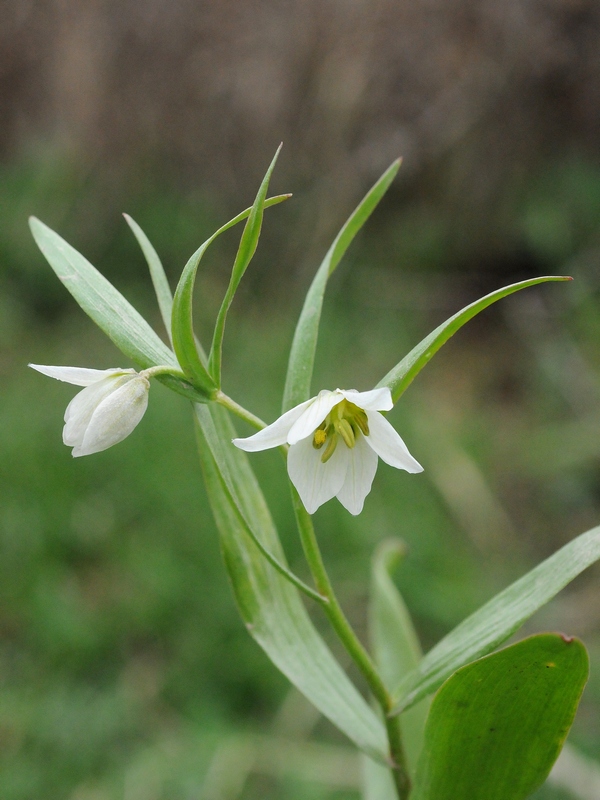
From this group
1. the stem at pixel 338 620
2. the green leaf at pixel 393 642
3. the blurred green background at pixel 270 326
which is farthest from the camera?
the blurred green background at pixel 270 326

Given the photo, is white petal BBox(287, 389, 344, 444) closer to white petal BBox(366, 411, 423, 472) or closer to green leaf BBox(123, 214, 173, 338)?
white petal BBox(366, 411, 423, 472)

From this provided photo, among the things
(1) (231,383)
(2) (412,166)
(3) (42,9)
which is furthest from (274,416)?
(3) (42,9)

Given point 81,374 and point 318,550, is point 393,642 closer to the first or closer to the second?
point 318,550

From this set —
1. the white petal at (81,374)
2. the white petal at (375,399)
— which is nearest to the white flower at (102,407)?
the white petal at (81,374)

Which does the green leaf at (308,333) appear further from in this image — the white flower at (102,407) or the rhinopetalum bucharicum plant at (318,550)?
the white flower at (102,407)

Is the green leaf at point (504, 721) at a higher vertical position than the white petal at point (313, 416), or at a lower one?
lower

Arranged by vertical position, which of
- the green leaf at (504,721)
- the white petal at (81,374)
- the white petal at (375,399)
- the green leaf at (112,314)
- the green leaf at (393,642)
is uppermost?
the green leaf at (112,314)

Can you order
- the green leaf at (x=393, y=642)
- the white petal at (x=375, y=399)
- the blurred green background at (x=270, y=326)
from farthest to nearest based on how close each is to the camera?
1. the blurred green background at (x=270, y=326)
2. the green leaf at (x=393, y=642)
3. the white petal at (x=375, y=399)
